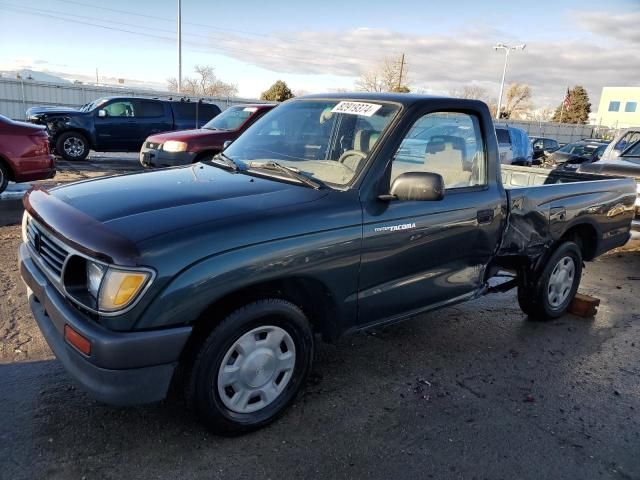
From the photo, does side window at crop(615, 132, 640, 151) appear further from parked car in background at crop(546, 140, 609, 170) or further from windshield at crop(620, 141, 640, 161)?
parked car in background at crop(546, 140, 609, 170)

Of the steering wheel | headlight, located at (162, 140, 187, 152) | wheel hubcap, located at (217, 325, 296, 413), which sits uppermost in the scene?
the steering wheel

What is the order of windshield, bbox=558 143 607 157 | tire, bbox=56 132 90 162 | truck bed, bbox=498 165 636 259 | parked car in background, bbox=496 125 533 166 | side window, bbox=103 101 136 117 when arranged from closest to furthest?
truck bed, bbox=498 165 636 259 → parked car in background, bbox=496 125 533 166 → tire, bbox=56 132 90 162 → side window, bbox=103 101 136 117 → windshield, bbox=558 143 607 157

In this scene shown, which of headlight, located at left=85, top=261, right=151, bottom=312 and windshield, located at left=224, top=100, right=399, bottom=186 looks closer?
headlight, located at left=85, top=261, right=151, bottom=312

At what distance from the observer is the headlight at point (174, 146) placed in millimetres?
9797

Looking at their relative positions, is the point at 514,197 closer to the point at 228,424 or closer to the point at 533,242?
the point at 533,242

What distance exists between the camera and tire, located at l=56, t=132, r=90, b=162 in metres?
14.1

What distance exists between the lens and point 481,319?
4891 millimetres

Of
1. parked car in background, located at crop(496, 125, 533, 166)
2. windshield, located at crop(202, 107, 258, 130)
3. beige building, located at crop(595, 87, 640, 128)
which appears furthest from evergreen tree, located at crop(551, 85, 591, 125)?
windshield, located at crop(202, 107, 258, 130)

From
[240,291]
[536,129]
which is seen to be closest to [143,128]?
[240,291]

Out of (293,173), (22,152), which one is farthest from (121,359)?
(22,152)

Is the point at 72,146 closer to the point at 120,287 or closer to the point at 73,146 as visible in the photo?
the point at 73,146

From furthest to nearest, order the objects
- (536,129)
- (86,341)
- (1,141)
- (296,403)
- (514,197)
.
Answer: (536,129)
(1,141)
(514,197)
(296,403)
(86,341)

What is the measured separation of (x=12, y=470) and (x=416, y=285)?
2.47 metres

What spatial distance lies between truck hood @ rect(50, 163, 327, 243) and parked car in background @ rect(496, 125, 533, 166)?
11.4 metres
